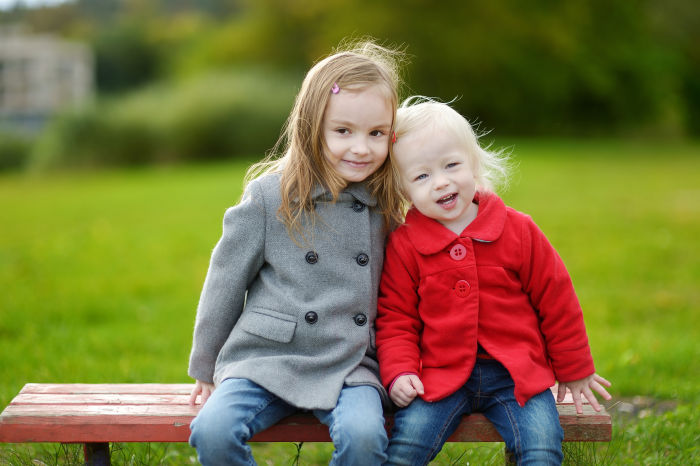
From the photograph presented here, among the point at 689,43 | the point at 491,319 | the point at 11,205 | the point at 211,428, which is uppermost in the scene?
the point at 689,43

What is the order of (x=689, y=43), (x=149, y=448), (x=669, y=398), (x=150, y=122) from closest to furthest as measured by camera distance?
(x=149, y=448) → (x=669, y=398) → (x=150, y=122) → (x=689, y=43)

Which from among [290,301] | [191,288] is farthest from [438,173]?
[191,288]

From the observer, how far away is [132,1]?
44.7 m

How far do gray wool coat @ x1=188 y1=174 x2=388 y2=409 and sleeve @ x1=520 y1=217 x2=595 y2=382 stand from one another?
20.3 inches

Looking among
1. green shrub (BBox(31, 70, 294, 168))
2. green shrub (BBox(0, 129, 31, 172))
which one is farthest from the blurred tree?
green shrub (BBox(0, 129, 31, 172))

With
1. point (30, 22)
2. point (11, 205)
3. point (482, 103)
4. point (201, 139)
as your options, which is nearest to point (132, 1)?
point (30, 22)

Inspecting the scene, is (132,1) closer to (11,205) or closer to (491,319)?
(11,205)

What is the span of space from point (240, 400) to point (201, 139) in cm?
1609

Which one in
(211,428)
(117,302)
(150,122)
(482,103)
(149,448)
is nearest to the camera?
(211,428)

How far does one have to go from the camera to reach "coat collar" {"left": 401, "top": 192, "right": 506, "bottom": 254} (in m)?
2.46

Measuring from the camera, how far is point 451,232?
8.19ft

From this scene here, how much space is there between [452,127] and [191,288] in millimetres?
4007

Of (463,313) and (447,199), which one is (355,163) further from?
(463,313)

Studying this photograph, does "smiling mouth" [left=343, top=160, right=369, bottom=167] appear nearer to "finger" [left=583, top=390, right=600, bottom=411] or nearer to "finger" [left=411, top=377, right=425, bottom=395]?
"finger" [left=411, top=377, right=425, bottom=395]
